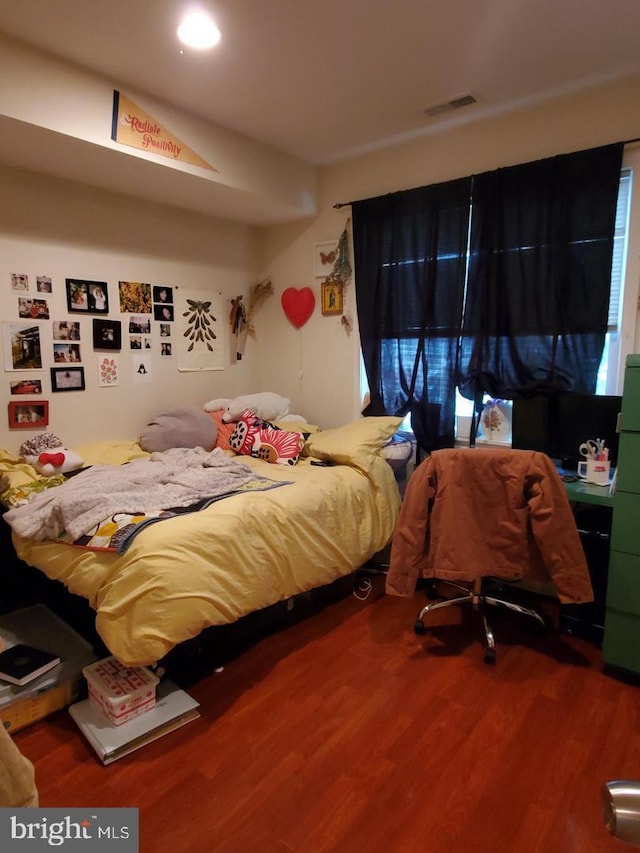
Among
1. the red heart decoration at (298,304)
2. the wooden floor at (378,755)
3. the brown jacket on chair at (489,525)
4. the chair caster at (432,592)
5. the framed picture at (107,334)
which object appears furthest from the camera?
the red heart decoration at (298,304)

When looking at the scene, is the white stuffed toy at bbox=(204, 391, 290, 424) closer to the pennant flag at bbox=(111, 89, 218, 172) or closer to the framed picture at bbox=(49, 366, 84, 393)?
the framed picture at bbox=(49, 366, 84, 393)

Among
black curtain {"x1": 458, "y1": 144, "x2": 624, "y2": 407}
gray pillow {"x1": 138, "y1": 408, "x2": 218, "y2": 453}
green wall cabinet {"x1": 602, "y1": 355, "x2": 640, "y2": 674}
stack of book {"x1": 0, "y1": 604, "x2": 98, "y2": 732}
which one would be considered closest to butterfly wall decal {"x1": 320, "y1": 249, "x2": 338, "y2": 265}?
black curtain {"x1": 458, "y1": 144, "x2": 624, "y2": 407}

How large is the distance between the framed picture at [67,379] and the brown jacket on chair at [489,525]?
2.06m

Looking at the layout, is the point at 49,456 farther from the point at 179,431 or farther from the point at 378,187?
the point at 378,187

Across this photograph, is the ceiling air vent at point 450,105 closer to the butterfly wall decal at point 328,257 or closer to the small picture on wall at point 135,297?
the butterfly wall decal at point 328,257

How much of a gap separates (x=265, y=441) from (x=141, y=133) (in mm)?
1772

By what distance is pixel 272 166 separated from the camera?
3264 millimetres

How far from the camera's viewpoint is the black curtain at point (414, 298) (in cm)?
303

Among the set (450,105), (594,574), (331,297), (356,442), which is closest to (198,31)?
(450,105)

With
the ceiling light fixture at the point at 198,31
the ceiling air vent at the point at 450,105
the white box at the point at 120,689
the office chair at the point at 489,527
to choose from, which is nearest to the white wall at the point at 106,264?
the ceiling light fixture at the point at 198,31

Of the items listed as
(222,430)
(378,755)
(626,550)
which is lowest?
(378,755)

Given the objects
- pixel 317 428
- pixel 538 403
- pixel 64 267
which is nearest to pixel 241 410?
pixel 317 428

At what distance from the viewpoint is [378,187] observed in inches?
132

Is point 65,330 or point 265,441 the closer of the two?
point 65,330
